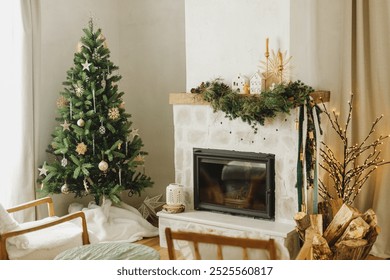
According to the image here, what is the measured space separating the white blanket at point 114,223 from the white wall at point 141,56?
1.40 ft

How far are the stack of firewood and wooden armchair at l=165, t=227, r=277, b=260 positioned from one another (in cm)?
136

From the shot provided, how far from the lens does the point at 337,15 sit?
3746 millimetres

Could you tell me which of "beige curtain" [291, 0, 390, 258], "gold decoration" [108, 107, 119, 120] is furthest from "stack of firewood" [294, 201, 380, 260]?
"gold decoration" [108, 107, 119, 120]

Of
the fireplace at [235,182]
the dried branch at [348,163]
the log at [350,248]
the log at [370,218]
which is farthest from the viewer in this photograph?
the fireplace at [235,182]

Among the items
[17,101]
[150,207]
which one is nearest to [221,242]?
[17,101]

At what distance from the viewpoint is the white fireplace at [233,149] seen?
12.0 feet

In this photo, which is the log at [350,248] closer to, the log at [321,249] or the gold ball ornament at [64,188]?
the log at [321,249]

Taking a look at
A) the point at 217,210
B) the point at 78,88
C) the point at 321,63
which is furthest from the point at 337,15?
the point at 78,88

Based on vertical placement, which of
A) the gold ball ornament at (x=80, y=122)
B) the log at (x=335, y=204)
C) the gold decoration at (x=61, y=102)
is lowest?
the log at (x=335, y=204)

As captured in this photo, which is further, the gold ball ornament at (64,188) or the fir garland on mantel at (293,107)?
the gold ball ornament at (64,188)

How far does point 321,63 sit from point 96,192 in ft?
7.07

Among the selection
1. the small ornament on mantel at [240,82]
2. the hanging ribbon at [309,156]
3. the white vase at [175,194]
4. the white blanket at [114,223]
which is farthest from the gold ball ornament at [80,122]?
the hanging ribbon at [309,156]

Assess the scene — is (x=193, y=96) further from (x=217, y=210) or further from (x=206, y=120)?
(x=217, y=210)

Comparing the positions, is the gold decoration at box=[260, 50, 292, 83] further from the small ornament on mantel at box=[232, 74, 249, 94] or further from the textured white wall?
the textured white wall
